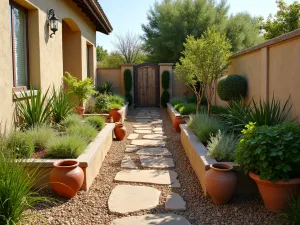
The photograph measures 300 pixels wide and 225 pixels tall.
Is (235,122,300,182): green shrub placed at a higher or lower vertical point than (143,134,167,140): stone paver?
higher

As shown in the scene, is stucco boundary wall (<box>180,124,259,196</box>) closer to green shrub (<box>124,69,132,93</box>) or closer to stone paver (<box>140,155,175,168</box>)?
stone paver (<box>140,155,175,168</box>)

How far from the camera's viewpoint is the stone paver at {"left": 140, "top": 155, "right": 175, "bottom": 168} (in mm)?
5297

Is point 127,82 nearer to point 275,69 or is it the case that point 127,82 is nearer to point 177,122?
point 177,122

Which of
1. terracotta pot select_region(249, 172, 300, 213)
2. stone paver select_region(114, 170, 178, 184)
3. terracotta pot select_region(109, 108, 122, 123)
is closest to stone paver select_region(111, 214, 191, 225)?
terracotta pot select_region(249, 172, 300, 213)

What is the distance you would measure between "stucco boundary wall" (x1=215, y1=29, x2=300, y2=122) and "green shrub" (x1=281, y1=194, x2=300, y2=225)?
2.05 m

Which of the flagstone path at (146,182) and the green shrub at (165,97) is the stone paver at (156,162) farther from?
the green shrub at (165,97)

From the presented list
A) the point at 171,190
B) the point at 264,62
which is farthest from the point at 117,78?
the point at 171,190

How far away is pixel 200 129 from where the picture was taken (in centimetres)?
562

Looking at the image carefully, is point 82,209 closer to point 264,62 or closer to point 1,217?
point 1,217

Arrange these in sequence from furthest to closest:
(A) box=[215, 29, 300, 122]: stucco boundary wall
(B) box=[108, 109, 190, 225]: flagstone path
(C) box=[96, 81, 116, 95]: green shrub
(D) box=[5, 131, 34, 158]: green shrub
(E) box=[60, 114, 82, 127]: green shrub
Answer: (C) box=[96, 81, 116, 95]: green shrub, (E) box=[60, 114, 82, 127]: green shrub, (A) box=[215, 29, 300, 122]: stucco boundary wall, (D) box=[5, 131, 34, 158]: green shrub, (B) box=[108, 109, 190, 225]: flagstone path

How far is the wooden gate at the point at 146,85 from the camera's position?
1480 centimetres

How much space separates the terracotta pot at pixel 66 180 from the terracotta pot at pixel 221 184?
153cm

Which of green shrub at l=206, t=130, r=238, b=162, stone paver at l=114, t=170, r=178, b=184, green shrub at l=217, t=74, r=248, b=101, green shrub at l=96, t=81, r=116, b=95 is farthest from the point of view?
green shrub at l=96, t=81, r=116, b=95

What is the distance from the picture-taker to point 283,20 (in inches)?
843
